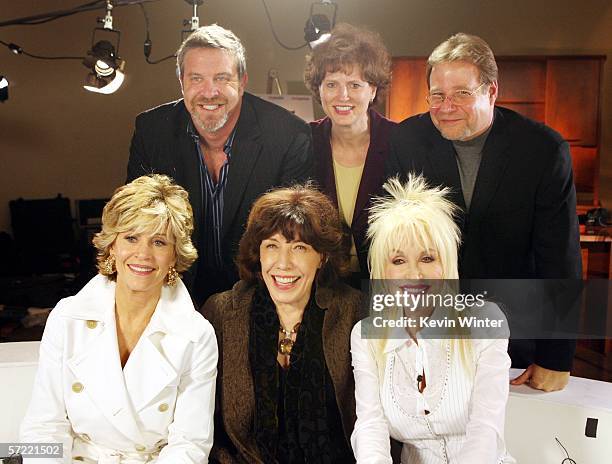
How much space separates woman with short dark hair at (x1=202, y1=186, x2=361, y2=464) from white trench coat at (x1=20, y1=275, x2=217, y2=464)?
15 centimetres

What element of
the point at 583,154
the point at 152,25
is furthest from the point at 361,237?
the point at 152,25

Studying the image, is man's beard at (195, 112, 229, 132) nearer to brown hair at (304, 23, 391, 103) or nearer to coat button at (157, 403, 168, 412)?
brown hair at (304, 23, 391, 103)

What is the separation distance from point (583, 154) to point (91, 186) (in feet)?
6.57

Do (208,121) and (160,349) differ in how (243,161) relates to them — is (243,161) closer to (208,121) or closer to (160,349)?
(208,121)

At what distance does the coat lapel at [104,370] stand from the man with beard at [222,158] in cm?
39

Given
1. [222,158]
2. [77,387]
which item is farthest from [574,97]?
[77,387]

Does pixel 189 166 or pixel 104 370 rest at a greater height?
pixel 189 166

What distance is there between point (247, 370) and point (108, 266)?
0.63 meters

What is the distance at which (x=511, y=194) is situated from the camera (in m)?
2.35

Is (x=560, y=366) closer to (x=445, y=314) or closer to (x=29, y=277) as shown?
(x=445, y=314)

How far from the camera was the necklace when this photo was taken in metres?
2.39

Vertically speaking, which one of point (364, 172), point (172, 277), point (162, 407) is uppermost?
point (364, 172)

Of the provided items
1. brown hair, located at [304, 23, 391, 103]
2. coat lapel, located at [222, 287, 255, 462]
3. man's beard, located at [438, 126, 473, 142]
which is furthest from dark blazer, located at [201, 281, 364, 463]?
brown hair, located at [304, 23, 391, 103]

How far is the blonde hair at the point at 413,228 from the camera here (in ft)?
7.34
